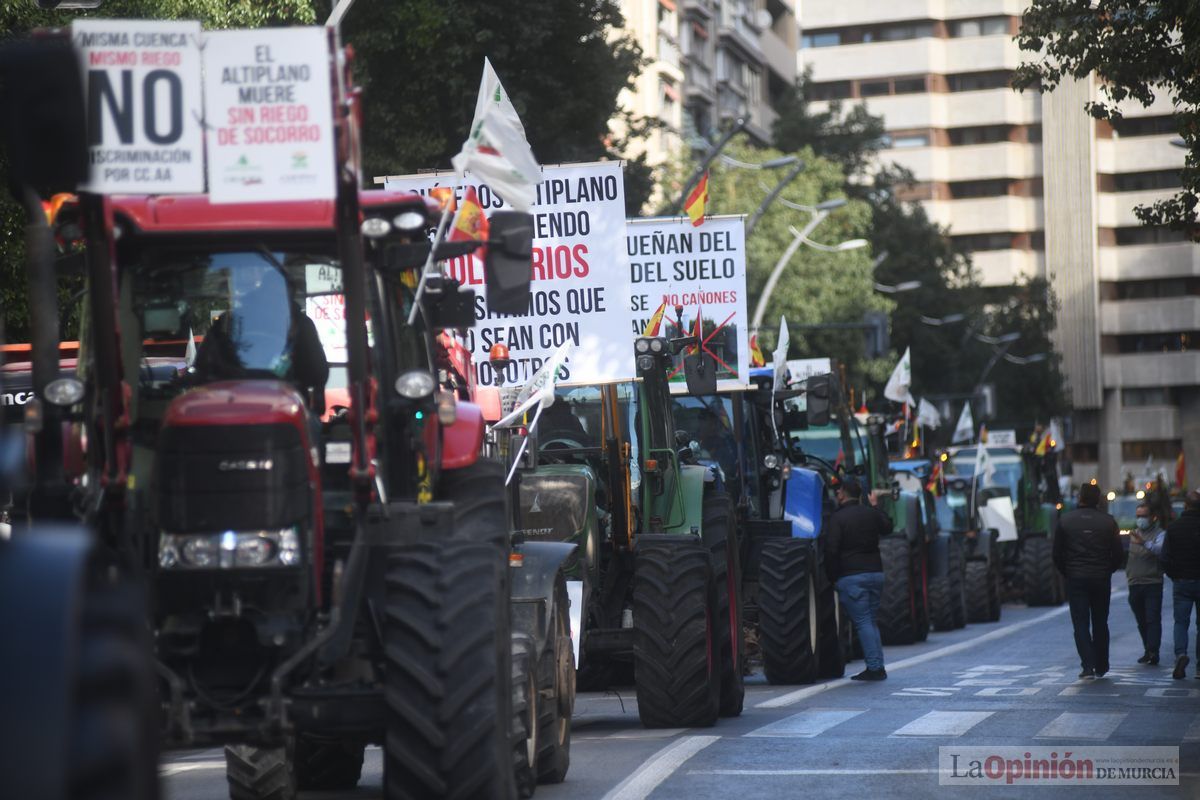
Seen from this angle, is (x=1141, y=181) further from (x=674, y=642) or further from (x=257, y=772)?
(x=257, y=772)

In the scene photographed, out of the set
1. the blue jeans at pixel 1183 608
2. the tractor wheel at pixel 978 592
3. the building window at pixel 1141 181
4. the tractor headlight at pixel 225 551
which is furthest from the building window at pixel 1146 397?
the tractor headlight at pixel 225 551

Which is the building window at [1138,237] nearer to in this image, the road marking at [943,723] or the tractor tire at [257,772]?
the road marking at [943,723]

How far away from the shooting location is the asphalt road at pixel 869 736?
439 inches

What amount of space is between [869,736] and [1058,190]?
328 ft

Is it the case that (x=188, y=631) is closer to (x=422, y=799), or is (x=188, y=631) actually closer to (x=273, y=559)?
(x=273, y=559)

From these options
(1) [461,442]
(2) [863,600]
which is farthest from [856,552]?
(1) [461,442]

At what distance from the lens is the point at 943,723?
48.2 ft

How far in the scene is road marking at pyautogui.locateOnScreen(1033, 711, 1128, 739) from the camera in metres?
13.9

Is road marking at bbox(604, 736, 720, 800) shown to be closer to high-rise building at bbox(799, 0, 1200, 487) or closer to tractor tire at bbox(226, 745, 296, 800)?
tractor tire at bbox(226, 745, 296, 800)

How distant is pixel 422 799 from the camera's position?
26.1ft

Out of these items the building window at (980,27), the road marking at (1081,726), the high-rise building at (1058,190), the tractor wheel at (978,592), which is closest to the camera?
the road marking at (1081,726)

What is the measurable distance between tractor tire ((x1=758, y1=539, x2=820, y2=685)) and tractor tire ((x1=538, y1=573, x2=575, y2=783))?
6.66 metres

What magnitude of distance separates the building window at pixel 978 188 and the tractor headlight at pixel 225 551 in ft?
361

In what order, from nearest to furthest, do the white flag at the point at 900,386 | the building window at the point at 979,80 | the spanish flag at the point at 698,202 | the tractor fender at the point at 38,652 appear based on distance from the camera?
the tractor fender at the point at 38,652, the spanish flag at the point at 698,202, the white flag at the point at 900,386, the building window at the point at 979,80
